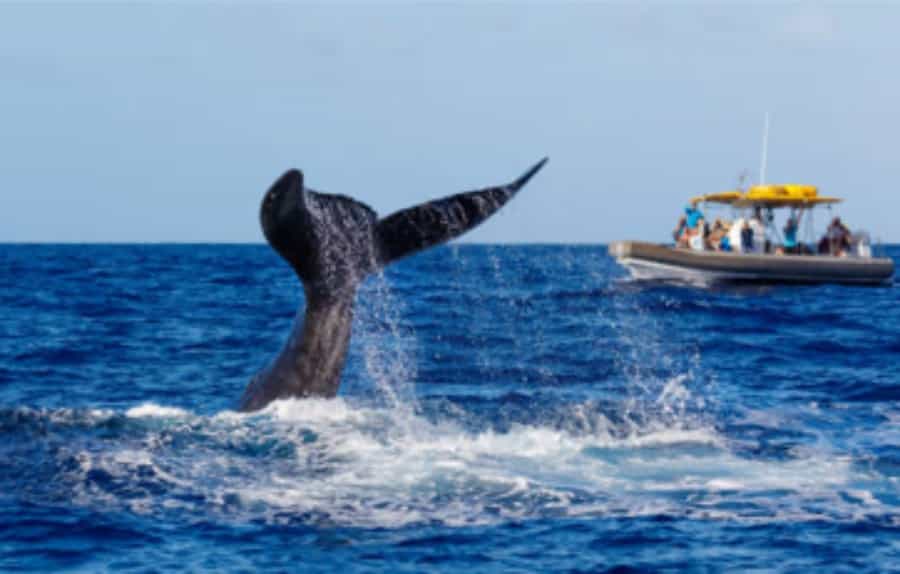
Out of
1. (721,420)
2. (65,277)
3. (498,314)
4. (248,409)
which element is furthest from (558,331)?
(65,277)

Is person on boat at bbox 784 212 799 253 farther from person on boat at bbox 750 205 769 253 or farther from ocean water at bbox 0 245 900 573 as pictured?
ocean water at bbox 0 245 900 573

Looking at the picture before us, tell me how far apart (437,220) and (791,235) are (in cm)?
2481

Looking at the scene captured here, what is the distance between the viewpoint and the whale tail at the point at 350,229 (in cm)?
743

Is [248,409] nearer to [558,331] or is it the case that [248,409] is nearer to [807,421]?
[807,421]

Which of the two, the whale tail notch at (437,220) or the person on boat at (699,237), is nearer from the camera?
the whale tail notch at (437,220)

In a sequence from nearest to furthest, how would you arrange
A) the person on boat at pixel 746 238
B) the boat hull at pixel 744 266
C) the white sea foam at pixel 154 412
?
1. the white sea foam at pixel 154 412
2. the boat hull at pixel 744 266
3. the person on boat at pixel 746 238

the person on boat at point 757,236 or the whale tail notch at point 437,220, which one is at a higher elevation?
the person on boat at point 757,236

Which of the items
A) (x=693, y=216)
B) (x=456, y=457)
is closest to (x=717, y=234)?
(x=693, y=216)

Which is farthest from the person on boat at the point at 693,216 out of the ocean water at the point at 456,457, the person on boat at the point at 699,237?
the ocean water at the point at 456,457

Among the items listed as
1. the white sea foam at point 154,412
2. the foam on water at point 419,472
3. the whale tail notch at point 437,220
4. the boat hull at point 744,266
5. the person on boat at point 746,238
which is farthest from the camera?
the person on boat at point 746,238

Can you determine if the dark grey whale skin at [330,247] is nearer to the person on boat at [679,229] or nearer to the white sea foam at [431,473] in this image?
the white sea foam at [431,473]

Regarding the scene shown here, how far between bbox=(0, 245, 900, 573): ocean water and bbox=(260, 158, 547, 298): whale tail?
99 cm

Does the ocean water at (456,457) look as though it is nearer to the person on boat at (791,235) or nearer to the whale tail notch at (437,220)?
the whale tail notch at (437,220)

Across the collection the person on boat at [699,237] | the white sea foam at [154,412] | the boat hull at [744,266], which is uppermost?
the person on boat at [699,237]
